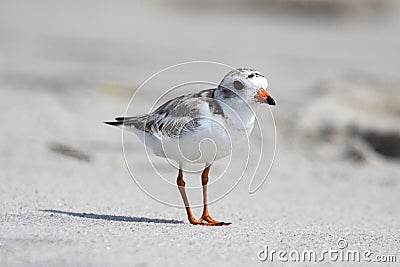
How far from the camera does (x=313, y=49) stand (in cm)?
1748

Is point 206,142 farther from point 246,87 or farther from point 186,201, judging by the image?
point 186,201

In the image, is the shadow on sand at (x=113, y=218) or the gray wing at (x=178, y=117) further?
the shadow on sand at (x=113, y=218)

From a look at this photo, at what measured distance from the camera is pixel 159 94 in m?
10.7

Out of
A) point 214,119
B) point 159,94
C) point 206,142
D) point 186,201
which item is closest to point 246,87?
point 214,119

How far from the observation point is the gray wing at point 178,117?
15.4ft

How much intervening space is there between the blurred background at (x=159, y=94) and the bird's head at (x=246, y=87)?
0.83 m

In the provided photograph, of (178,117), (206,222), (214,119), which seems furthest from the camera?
(206,222)

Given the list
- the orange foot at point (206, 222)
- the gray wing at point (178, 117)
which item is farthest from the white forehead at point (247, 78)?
the orange foot at point (206, 222)

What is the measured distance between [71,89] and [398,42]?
1079 centimetres

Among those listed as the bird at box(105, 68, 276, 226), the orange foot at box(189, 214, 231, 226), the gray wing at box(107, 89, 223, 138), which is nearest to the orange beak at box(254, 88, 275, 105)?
the bird at box(105, 68, 276, 226)

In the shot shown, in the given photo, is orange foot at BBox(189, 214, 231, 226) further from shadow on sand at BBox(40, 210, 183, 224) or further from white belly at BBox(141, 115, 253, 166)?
white belly at BBox(141, 115, 253, 166)

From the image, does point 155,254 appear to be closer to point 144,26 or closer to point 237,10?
point 144,26

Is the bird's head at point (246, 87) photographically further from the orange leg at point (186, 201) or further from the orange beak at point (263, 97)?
the orange leg at point (186, 201)

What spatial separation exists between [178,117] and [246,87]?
0.46 meters
